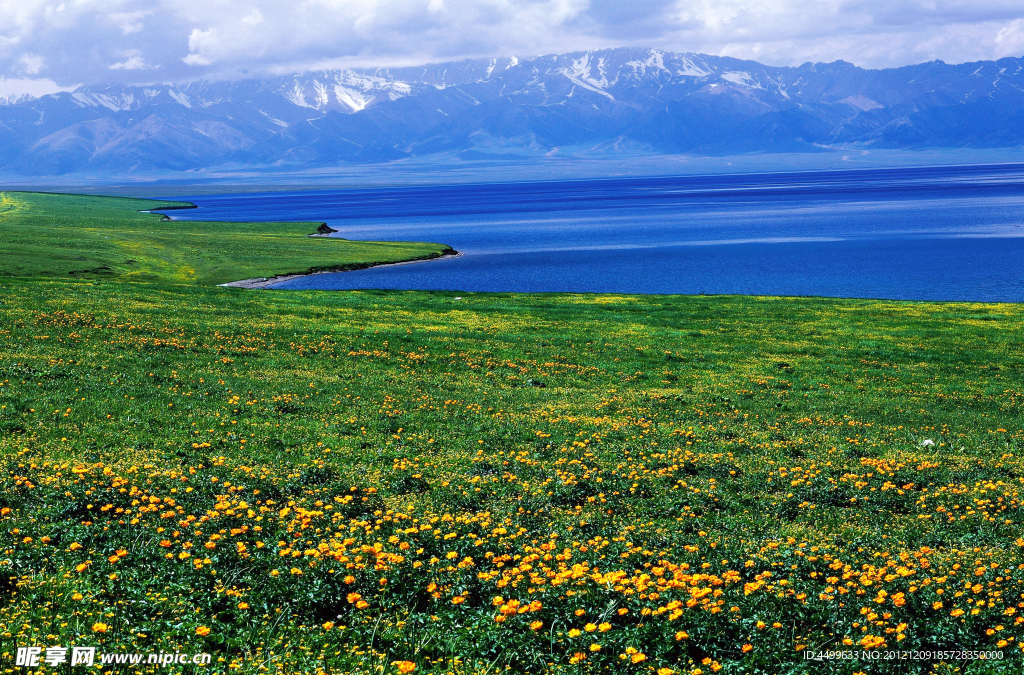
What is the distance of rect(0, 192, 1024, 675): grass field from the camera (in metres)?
10.7

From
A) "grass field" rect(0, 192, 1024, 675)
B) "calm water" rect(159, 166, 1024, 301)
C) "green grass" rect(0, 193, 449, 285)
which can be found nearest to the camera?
"grass field" rect(0, 192, 1024, 675)

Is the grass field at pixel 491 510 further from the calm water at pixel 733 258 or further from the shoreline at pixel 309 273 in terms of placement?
the calm water at pixel 733 258

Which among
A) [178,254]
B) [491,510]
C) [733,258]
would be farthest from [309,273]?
[491,510]

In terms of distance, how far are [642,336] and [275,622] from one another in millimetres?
38894

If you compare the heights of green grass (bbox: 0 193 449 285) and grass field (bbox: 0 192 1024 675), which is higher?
green grass (bbox: 0 193 449 285)

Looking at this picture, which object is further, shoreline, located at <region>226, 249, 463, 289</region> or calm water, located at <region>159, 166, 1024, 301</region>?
calm water, located at <region>159, 166, 1024, 301</region>

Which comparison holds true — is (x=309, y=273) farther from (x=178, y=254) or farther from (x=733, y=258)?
(x=733, y=258)

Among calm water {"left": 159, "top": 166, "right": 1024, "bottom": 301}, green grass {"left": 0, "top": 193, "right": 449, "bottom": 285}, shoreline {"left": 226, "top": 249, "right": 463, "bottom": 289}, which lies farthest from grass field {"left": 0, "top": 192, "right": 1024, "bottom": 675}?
green grass {"left": 0, "top": 193, "right": 449, "bottom": 285}

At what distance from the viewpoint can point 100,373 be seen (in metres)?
27.2

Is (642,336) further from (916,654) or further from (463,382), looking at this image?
(916,654)

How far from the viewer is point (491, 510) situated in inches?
641

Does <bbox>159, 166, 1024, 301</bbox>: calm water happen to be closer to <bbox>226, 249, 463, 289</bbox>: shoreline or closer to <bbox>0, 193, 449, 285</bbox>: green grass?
<bbox>226, 249, 463, 289</bbox>: shoreline

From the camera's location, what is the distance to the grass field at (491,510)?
10.7m

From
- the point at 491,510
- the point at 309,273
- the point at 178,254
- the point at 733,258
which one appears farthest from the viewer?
the point at 733,258
